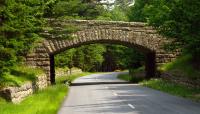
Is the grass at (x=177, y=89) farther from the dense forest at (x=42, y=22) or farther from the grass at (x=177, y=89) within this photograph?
the dense forest at (x=42, y=22)

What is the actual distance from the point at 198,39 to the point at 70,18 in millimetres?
14928

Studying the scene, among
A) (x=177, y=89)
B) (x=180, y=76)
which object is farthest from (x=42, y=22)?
(x=180, y=76)

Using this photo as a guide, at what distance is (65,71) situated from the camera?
6694 centimetres

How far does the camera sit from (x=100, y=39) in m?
38.4

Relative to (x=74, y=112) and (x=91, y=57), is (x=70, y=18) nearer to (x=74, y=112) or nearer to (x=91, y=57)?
(x=74, y=112)

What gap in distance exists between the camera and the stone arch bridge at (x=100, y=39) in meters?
36.3

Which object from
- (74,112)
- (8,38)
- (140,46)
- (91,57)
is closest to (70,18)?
(140,46)

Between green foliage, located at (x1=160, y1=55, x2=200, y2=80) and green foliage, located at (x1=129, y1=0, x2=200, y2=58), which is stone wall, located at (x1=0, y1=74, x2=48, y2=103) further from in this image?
green foliage, located at (x1=160, y1=55, x2=200, y2=80)

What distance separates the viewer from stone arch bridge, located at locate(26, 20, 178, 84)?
36312mm

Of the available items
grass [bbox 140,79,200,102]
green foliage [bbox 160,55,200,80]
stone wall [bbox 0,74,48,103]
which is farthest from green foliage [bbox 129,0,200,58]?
stone wall [bbox 0,74,48,103]

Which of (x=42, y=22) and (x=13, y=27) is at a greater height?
(x=42, y=22)

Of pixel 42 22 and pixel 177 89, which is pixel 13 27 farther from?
pixel 177 89

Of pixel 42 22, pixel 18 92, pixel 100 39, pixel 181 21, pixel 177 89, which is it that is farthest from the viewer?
pixel 100 39

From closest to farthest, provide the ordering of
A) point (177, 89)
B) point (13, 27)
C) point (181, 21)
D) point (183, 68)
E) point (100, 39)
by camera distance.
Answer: point (13, 27) < point (181, 21) < point (177, 89) < point (183, 68) < point (100, 39)
